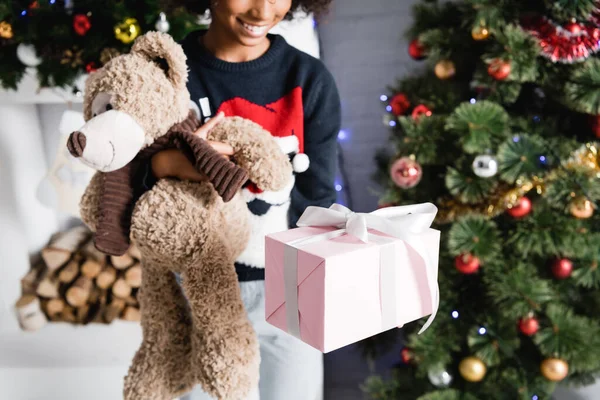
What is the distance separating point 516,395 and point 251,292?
725 millimetres

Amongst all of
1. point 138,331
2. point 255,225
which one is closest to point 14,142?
point 138,331

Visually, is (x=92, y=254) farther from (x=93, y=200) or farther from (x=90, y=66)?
(x=93, y=200)

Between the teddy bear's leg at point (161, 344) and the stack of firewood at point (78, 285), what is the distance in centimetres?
69

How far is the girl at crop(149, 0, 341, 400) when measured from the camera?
2.41ft

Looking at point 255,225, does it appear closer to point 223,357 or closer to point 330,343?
point 223,357

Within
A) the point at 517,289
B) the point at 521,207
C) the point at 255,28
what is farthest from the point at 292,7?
the point at 517,289

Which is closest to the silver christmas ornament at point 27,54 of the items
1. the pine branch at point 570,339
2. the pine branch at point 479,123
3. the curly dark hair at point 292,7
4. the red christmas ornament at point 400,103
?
the curly dark hair at point 292,7

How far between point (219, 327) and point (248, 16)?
44 cm

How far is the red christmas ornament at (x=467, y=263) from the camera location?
106cm

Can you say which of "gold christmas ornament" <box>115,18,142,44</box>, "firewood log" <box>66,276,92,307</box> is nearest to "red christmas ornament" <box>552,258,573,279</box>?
"gold christmas ornament" <box>115,18,142,44</box>

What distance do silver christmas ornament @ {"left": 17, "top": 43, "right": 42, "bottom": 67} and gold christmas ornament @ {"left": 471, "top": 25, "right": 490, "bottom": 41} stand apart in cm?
98

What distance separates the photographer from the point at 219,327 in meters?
0.68

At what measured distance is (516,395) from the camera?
1.16m

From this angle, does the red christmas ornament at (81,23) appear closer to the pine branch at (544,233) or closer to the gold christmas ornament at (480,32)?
the gold christmas ornament at (480,32)
